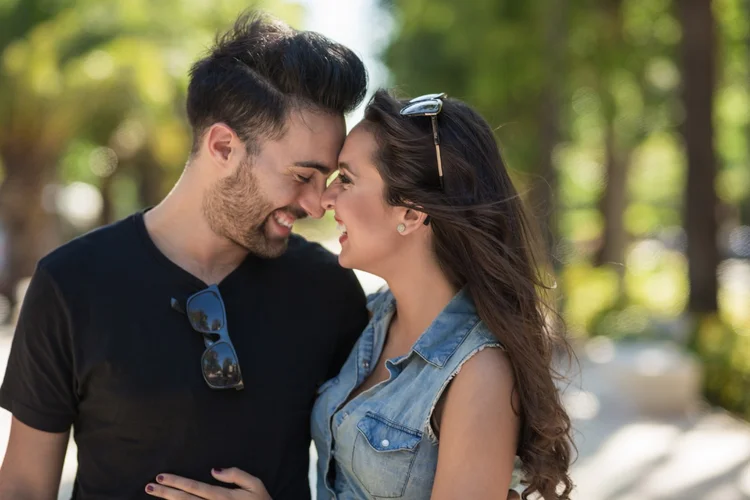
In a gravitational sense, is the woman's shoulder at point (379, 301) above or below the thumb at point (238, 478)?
above

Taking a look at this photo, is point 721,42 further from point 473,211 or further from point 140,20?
point 473,211

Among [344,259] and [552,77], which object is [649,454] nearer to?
[344,259]

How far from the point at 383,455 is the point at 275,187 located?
3.01 feet

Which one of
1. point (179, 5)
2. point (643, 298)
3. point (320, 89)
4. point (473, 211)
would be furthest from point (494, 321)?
point (179, 5)

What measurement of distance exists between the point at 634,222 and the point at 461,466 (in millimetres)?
55477

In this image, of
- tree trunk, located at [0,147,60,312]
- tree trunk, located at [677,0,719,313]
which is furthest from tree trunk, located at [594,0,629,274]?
tree trunk, located at [0,147,60,312]

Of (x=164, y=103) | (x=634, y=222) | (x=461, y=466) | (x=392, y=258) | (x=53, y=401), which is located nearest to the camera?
(x=461, y=466)

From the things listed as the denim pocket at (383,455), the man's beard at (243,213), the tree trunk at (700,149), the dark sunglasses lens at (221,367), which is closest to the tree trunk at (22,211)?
the tree trunk at (700,149)

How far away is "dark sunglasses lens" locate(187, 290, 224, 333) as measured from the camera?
2809mm

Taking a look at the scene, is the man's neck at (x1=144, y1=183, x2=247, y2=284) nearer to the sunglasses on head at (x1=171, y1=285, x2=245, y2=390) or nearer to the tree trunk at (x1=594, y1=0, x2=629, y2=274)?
the sunglasses on head at (x1=171, y1=285, x2=245, y2=390)

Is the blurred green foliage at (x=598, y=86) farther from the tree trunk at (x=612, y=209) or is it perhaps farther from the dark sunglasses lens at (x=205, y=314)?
the dark sunglasses lens at (x=205, y=314)

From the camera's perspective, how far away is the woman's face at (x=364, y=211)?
294 cm

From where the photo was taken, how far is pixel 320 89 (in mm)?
3021

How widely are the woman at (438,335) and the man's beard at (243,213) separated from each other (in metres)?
0.22
